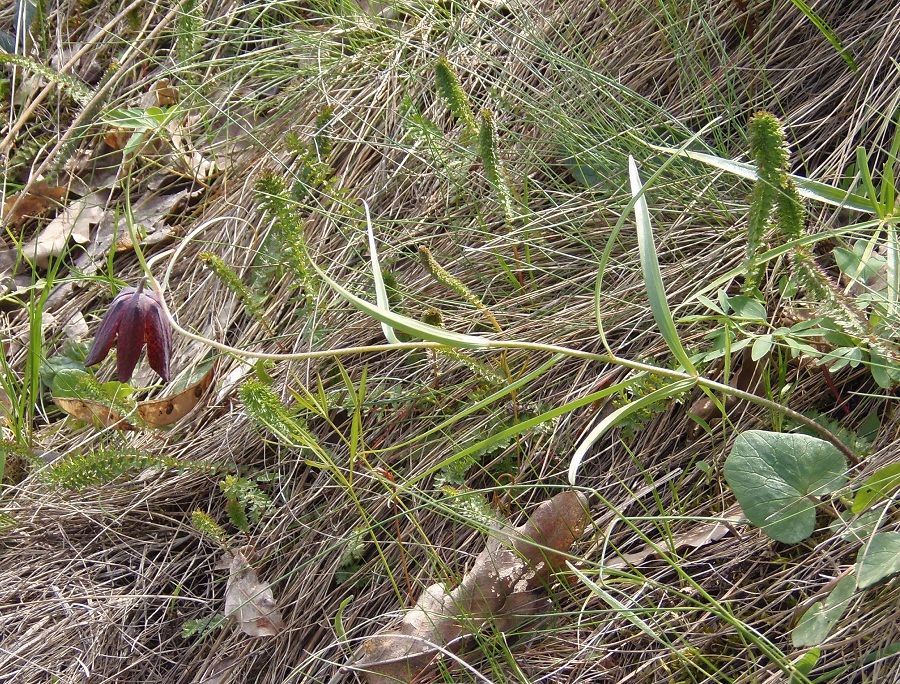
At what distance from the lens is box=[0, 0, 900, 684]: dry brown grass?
3.90 feet

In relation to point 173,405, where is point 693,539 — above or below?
above

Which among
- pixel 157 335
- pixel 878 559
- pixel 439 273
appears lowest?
pixel 157 335

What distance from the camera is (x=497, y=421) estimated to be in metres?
1.48

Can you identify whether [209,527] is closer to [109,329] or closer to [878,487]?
[109,329]

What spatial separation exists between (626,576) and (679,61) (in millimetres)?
1201

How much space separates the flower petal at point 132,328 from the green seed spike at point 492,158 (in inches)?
28.0

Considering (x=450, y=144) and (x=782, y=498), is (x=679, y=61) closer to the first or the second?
(x=450, y=144)

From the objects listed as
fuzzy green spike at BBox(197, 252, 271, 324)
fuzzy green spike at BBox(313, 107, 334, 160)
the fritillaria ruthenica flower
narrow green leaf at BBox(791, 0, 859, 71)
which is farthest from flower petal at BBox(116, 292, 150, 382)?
narrow green leaf at BBox(791, 0, 859, 71)

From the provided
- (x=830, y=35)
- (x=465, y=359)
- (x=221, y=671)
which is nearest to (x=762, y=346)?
(x=465, y=359)

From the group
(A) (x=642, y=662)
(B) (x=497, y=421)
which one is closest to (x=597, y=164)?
(B) (x=497, y=421)

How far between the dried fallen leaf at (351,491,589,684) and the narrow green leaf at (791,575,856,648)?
0.37m

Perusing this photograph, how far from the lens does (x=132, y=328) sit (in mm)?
1444

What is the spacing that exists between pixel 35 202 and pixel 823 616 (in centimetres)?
235

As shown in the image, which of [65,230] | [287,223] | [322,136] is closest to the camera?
[287,223]
